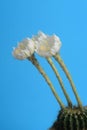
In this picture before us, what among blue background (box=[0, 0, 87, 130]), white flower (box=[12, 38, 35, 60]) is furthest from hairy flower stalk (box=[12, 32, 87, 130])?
blue background (box=[0, 0, 87, 130])

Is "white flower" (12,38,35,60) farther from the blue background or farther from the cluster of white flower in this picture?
the blue background

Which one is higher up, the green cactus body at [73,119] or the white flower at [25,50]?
the white flower at [25,50]

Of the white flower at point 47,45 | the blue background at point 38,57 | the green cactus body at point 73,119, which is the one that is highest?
the blue background at point 38,57

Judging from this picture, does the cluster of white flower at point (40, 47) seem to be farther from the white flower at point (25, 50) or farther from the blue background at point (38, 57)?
the blue background at point (38, 57)

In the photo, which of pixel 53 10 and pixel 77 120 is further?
pixel 53 10

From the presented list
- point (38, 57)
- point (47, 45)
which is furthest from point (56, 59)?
point (38, 57)

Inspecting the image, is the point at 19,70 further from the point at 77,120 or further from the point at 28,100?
the point at 77,120

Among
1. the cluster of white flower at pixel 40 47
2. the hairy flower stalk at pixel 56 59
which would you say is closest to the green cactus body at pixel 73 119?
the hairy flower stalk at pixel 56 59

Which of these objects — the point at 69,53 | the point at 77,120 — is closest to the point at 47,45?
the point at 77,120
